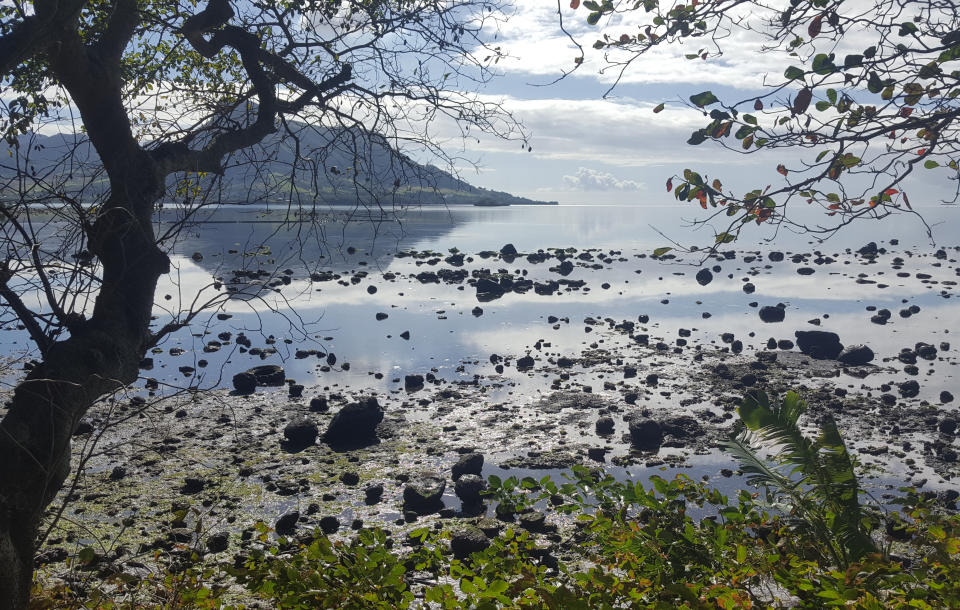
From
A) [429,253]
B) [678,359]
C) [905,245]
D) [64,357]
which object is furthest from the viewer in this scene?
[905,245]

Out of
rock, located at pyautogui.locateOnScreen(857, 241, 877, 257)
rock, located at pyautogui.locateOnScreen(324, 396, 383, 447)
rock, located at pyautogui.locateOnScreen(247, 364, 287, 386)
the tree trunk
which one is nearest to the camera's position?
the tree trunk

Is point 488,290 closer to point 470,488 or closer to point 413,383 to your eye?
point 413,383

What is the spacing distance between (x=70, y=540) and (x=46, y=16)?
7.12 m

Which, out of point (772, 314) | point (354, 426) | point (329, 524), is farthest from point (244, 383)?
point (772, 314)

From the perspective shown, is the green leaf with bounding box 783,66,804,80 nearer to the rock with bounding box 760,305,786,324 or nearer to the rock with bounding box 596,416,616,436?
the rock with bounding box 596,416,616,436

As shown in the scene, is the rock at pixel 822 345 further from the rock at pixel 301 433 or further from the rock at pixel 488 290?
the rock at pixel 301 433

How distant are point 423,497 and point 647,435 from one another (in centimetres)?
485

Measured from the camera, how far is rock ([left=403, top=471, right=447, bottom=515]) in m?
10.3

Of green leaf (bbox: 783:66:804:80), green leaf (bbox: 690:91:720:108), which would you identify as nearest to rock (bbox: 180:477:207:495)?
green leaf (bbox: 690:91:720:108)

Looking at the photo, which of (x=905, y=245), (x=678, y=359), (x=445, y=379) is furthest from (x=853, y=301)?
(x=905, y=245)

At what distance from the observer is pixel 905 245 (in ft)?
201

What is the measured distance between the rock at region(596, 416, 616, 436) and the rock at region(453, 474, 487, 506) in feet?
11.7

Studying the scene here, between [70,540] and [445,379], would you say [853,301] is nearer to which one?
[445,379]

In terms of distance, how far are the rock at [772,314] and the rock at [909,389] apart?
883cm
